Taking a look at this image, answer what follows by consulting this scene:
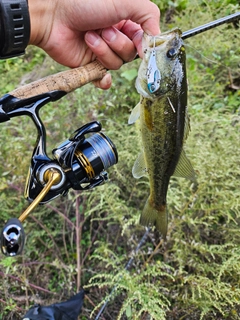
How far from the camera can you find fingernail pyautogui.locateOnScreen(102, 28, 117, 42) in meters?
1.86

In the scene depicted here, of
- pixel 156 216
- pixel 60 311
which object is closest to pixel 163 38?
pixel 156 216

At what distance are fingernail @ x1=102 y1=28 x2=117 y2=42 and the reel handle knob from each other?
120 cm

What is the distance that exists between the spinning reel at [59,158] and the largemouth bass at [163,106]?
22 cm

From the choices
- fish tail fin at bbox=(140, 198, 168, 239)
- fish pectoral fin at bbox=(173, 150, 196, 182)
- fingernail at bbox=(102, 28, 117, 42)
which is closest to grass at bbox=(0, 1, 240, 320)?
fish tail fin at bbox=(140, 198, 168, 239)

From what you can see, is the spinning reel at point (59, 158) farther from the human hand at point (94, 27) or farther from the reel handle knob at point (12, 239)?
the human hand at point (94, 27)

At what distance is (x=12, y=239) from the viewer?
1.03m

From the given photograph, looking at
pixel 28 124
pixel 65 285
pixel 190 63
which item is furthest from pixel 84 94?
pixel 65 285

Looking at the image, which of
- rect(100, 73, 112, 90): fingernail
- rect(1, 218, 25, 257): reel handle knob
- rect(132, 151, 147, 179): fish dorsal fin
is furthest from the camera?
rect(100, 73, 112, 90): fingernail

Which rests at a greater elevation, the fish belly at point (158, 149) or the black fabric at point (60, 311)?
the fish belly at point (158, 149)

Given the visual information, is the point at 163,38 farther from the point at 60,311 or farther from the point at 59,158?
the point at 60,311

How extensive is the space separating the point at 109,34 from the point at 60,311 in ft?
5.49

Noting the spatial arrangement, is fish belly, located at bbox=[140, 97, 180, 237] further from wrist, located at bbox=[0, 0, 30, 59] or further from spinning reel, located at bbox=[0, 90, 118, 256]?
wrist, located at bbox=[0, 0, 30, 59]

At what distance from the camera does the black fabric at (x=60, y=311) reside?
80.9 inches

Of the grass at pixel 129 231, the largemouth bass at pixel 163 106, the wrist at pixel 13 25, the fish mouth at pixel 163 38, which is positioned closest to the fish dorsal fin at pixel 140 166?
the largemouth bass at pixel 163 106
